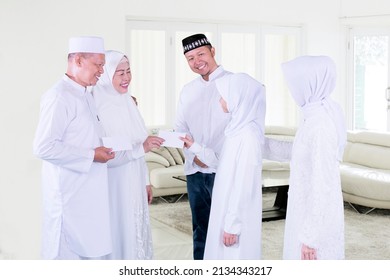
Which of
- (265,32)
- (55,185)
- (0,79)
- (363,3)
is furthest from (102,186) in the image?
(363,3)

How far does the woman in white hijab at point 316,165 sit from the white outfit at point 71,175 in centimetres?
82

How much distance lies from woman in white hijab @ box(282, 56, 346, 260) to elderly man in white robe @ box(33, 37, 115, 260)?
0.82 metres

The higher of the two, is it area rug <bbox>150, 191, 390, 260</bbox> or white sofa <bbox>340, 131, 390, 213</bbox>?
white sofa <bbox>340, 131, 390, 213</bbox>

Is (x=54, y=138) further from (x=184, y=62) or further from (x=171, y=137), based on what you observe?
(x=184, y=62)

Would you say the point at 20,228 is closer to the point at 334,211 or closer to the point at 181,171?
the point at 334,211

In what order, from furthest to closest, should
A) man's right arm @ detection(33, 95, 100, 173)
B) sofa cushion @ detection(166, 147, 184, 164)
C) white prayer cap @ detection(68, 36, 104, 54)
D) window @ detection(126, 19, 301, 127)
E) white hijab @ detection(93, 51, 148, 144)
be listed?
sofa cushion @ detection(166, 147, 184, 164), window @ detection(126, 19, 301, 127), white hijab @ detection(93, 51, 148, 144), white prayer cap @ detection(68, 36, 104, 54), man's right arm @ detection(33, 95, 100, 173)

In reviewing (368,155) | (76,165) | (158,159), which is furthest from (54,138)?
(368,155)

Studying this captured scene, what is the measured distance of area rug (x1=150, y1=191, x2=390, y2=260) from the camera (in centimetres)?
396

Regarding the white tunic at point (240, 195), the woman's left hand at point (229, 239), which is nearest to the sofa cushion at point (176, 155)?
the white tunic at point (240, 195)

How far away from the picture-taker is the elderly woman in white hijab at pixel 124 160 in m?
2.89

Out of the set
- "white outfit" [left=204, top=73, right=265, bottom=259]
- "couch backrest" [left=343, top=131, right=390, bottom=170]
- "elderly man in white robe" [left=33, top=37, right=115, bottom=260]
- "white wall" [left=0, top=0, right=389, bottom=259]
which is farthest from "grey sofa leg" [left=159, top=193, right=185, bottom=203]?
"white outfit" [left=204, top=73, right=265, bottom=259]

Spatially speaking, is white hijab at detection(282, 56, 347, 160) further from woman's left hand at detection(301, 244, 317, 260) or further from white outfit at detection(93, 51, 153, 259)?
white outfit at detection(93, 51, 153, 259)

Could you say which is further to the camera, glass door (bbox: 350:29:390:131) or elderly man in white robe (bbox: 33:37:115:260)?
glass door (bbox: 350:29:390:131)

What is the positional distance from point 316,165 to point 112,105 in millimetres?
1039
